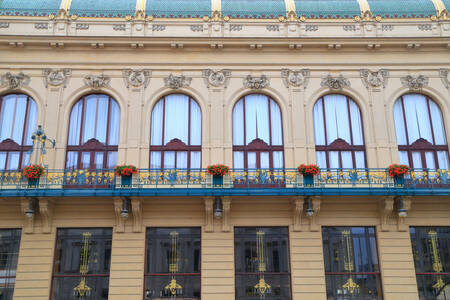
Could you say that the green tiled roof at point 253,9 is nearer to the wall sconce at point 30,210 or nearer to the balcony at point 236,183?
the balcony at point 236,183

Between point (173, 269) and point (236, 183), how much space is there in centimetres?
461

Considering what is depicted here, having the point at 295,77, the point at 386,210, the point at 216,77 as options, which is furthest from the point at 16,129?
the point at 386,210

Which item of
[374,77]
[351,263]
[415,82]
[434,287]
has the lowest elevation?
[434,287]

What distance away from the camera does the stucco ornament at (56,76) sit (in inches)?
811

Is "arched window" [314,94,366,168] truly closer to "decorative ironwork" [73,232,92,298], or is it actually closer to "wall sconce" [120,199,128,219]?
"wall sconce" [120,199,128,219]

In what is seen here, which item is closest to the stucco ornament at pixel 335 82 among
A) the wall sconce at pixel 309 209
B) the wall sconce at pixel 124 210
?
the wall sconce at pixel 309 209

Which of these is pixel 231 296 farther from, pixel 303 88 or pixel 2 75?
pixel 2 75

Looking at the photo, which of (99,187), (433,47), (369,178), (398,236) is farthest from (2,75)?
(433,47)

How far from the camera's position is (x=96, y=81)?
67.7ft

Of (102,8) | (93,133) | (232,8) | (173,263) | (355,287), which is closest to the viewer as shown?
(355,287)

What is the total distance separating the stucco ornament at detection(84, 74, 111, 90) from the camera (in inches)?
813

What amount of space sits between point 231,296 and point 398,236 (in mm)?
7737

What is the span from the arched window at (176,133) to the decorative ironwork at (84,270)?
4387 millimetres

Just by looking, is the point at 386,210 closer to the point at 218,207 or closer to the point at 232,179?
the point at 232,179
